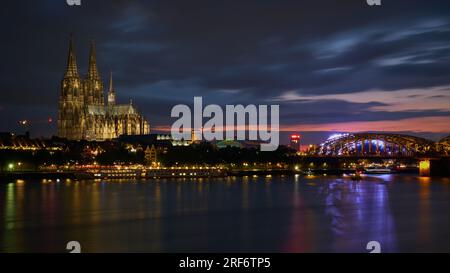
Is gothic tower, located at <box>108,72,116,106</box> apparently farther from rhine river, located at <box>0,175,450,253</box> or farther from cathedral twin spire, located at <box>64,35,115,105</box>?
rhine river, located at <box>0,175,450,253</box>

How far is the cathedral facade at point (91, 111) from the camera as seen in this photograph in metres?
110

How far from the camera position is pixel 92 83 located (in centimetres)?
11494

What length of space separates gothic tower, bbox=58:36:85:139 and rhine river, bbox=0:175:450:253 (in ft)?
206

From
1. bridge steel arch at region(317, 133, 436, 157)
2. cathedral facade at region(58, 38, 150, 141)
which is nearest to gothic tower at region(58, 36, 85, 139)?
cathedral facade at region(58, 38, 150, 141)

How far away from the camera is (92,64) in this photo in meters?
114

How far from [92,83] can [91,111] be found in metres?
5.66

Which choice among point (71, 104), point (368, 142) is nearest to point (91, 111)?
point (71, 104)

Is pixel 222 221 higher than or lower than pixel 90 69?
lower

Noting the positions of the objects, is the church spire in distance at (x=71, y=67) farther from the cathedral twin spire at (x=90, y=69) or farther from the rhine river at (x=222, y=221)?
the rhine river at (x=222, y=221)

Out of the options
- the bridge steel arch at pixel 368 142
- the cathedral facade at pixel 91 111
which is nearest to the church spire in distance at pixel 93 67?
the cathedral facade at pixel 91 111

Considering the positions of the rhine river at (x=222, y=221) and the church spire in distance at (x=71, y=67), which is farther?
the church spire in distance at (x=71, y=67)

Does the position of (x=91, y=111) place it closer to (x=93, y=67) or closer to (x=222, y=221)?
(x=93, y=67)
